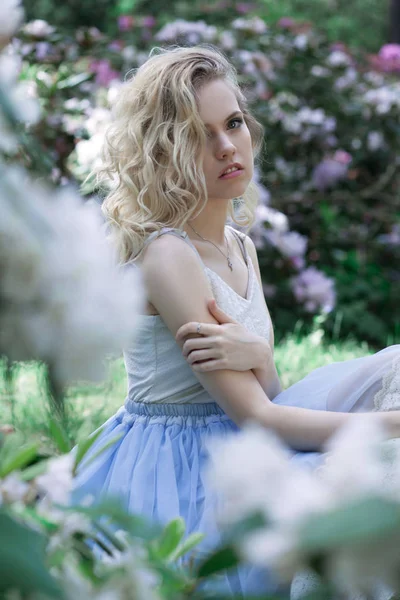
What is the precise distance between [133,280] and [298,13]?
12.5 metres

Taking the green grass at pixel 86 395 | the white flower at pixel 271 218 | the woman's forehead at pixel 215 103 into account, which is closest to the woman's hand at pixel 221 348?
the woman's forehead at pixel 215 103

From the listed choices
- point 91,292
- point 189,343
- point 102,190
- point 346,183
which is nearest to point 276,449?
point 91,292

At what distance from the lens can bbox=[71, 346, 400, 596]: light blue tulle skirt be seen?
1.81 meters

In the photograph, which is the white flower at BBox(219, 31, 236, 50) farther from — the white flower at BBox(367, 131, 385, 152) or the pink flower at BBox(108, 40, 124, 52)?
the white flower at BBox(367, 131, 385, 152)

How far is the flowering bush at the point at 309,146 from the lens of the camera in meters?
4.61

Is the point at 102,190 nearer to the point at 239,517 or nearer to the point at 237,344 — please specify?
the point at 237,344

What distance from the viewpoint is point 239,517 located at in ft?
1.66

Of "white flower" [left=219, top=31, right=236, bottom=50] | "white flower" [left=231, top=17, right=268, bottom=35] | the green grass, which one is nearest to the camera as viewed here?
the green grass

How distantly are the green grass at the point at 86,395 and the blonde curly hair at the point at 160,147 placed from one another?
625 millimetres

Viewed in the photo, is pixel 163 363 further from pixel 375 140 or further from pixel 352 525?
pixel 375 140

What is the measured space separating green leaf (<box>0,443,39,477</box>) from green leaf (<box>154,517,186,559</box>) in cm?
12

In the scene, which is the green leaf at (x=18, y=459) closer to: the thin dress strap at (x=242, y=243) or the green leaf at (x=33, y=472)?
the green leaf at (x=33, y=472)

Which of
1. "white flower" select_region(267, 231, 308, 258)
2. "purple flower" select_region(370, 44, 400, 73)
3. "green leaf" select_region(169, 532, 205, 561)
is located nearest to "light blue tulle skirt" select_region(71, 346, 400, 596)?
"green leaf" select_region(169, 532, 205, 561)

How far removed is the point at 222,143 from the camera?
81.7 inches
